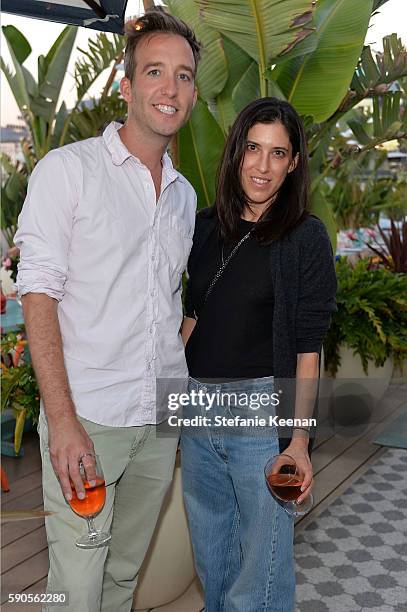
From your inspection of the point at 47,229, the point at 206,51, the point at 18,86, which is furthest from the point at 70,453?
the point at 18,86

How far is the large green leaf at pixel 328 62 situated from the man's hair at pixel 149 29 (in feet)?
5.61

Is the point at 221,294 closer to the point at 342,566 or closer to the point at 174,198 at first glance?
the point at 174,198

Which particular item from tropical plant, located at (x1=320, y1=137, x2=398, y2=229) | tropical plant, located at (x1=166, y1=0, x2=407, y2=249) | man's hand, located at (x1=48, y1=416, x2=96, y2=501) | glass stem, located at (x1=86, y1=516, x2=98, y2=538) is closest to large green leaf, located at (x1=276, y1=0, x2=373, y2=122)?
tropical plant, located at (x1=166, y1=0, x2=407, y2=249)

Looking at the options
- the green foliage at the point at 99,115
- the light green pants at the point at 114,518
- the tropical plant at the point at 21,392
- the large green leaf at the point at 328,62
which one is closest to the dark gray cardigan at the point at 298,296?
the light green pants at the point at 114,518

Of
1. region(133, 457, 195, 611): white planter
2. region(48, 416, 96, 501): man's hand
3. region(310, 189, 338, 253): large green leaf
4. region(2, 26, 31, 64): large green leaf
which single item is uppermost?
region(2, 26, 31, 64): large green leaf

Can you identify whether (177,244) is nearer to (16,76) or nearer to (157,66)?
(157,66)

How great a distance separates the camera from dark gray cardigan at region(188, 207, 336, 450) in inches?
79.2

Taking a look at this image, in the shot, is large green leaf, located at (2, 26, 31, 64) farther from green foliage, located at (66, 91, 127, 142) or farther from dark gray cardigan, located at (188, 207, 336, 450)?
dark gray cardigan, located at (188, 207, 336, 450)

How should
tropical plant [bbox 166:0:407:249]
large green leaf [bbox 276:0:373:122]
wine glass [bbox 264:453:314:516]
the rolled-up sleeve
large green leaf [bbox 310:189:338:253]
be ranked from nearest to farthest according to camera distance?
1. the rolled-up sleeve
2. wine glass [bbox 264:453:314:516]
3. tropical plant [bbox 166:0:407:249]
4. large green leaf [bbox 276:0:373:122]
5. large green leaf [bbox 310:189:338:253]

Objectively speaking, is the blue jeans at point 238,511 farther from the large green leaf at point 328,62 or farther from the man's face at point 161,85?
the large green leaf at point 328,62

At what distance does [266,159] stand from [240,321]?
44 cm

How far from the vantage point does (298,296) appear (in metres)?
2.04

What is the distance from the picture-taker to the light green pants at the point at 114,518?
1.88 meters

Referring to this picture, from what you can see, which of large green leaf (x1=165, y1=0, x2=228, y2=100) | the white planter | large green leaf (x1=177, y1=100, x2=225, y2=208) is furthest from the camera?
large green leaf (x1=177, y1=100, x2=225, y2=208)
